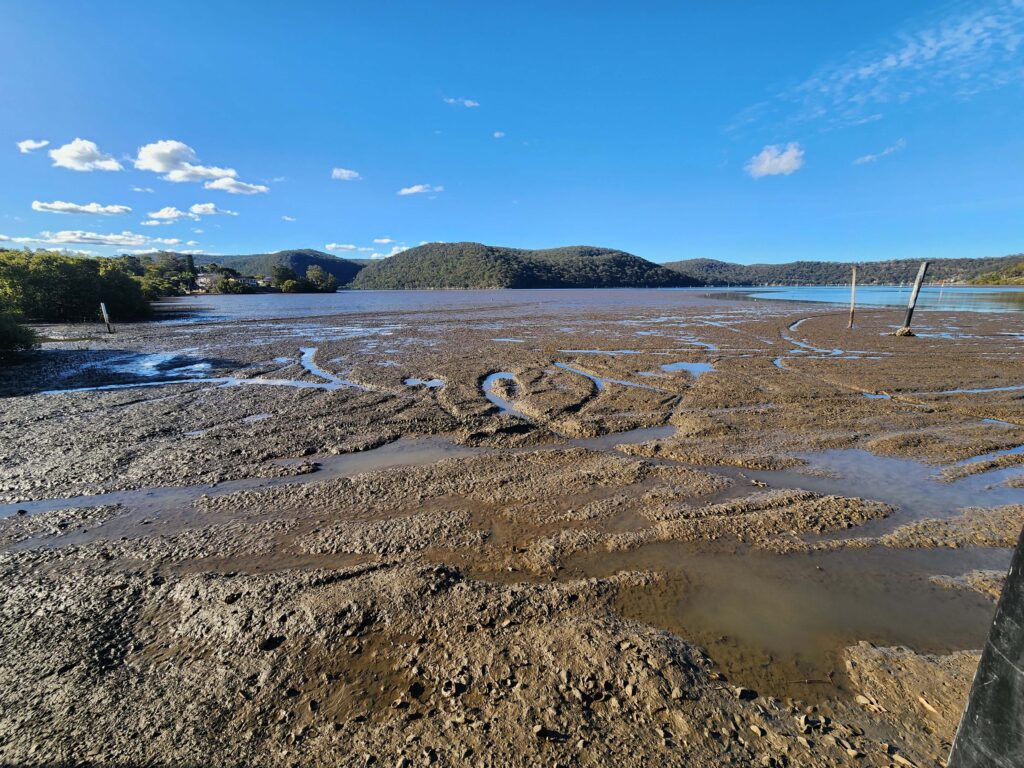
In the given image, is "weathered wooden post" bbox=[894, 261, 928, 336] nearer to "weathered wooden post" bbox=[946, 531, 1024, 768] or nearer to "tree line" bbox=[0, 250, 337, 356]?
"weathered wooden post" bbox=[946, 531, 1024, 768]

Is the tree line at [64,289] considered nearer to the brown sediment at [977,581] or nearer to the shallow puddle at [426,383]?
the shallow puddle at [426,383]

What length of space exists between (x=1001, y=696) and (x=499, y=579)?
13.0 ft

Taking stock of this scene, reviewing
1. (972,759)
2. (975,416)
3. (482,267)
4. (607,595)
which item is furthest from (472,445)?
(482,267)

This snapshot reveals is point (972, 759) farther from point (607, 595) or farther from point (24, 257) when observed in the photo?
point (24, 257)

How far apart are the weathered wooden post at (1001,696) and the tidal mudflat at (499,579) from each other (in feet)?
4.86

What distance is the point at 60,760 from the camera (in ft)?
9.74

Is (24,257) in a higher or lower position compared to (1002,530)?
higher

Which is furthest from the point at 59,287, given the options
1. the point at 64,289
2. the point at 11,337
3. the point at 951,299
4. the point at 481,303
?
the point at 951,299

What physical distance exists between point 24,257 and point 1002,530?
57.7m

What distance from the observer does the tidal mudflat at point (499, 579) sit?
3211mm

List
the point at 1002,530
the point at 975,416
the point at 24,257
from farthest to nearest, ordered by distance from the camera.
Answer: the point at 24,257 → the point at 975,416 → the point at 1002,530

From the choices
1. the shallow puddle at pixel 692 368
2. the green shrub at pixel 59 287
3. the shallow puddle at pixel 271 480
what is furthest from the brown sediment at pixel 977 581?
the green shrub at pixel 59 287

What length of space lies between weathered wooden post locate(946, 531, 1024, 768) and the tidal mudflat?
4.86ft

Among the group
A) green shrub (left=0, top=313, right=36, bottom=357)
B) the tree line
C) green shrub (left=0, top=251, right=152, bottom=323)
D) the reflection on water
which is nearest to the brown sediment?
green shrub (left=0, top=313, right=36, bottom=357)
